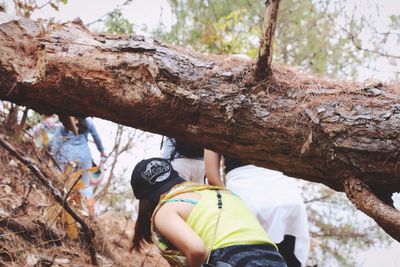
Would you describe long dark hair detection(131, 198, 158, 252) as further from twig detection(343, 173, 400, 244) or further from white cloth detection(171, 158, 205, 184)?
twig detection(343, 173, 400, 244)

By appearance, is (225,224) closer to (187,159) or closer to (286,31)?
(187,159)

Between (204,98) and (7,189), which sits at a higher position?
(204,98)

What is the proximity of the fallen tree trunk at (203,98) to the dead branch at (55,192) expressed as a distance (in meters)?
0.91

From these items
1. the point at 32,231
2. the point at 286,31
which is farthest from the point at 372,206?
the point at 286,31

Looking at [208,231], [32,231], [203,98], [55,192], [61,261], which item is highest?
[203,98]

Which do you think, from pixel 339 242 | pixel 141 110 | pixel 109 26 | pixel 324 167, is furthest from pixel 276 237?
pixel 339 242

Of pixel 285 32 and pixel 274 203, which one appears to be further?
pixel 285 32

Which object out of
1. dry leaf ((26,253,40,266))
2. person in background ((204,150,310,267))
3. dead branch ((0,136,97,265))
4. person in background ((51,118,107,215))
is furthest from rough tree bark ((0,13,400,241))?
person in background ((51,118,107,215))

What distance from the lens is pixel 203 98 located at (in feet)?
6.56

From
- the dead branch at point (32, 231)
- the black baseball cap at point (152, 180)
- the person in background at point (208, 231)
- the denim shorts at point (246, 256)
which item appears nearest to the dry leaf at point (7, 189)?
the dead branch at point (32, 231)

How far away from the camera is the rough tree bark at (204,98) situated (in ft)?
6.24

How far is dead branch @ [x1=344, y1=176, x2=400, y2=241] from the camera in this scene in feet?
5.38

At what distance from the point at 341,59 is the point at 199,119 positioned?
6.98 meters

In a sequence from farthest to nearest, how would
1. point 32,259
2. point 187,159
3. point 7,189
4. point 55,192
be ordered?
point 7,189, point 187,159, point 55,192, point 32,259
